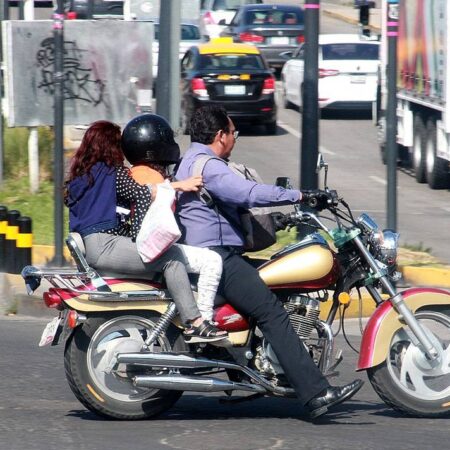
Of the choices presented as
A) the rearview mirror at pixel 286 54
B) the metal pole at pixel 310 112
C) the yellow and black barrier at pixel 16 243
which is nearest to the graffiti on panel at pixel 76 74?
the yellow and black barrier at pixel 16 243

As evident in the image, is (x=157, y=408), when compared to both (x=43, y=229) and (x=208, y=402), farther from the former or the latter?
(x=43, y=229)

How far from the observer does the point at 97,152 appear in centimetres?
650

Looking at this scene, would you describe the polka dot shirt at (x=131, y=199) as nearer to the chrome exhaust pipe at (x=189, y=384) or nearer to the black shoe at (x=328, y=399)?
the chrome exhaust pipe at (x=189, y=384)

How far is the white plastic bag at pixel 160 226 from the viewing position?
20.4 ft

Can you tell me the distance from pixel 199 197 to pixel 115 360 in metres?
0.92

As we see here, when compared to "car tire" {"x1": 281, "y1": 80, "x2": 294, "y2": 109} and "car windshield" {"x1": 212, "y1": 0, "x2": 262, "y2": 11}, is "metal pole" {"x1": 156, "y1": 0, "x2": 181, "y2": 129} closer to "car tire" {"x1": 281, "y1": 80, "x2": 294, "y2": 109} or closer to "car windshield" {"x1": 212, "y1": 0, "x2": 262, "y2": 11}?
"car tire" {"x1": 281, "y1": 80, "x2": 294, "y2": 109}

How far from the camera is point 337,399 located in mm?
6387

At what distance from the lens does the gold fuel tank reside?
20.9 feet

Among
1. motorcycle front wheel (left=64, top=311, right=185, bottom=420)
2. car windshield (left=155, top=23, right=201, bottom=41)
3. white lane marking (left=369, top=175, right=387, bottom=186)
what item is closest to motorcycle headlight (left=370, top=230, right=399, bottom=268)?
motorcycle front wheel (left=64, top=311, right=185, bottom=420)

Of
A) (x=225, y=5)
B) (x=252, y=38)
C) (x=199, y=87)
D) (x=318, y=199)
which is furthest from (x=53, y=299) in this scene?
(x=225, y=5)

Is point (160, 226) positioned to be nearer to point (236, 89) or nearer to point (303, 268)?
point (303, 268)

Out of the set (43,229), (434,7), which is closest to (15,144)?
(43,229)

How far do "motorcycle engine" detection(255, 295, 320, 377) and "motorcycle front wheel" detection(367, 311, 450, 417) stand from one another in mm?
393

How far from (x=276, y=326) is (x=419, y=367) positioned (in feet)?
2.62
